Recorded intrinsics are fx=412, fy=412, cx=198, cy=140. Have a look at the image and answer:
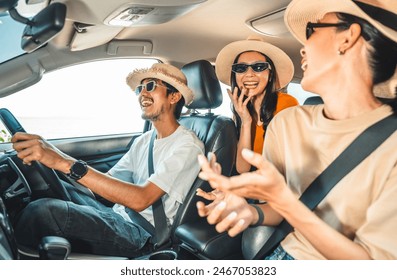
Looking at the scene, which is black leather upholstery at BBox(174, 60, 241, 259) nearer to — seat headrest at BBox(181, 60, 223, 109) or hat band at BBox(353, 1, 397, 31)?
seat headrest at BBox(181, 60, 223, 109)

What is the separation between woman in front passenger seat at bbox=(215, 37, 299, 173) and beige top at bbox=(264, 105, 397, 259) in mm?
325

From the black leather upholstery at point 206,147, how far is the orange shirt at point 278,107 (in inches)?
4.7

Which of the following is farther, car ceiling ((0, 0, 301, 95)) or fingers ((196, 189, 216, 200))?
car ceiling ((0, 0, 301, 95))

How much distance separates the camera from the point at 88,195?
4.86ft

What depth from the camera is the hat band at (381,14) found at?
0.76 m

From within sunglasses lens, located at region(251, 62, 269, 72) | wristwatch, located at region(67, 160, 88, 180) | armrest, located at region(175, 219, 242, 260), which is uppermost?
sunglasses lens, located at region(251, 62, 269, 72)

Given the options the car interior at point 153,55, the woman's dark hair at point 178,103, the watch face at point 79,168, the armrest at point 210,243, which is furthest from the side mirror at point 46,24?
the armrest at point 210,243

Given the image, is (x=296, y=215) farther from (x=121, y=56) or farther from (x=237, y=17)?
(x=121, y=56)

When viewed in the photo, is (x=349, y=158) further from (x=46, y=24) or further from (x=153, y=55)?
(x=153, y=55)

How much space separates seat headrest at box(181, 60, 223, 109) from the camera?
144 cm

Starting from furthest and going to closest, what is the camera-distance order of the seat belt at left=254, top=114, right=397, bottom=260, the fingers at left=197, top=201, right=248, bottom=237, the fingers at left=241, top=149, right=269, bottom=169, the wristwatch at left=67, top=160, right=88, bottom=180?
the wristwatch at left=67, top=160, right=88, bottom=180
the seat belt at left=254, top=114, right=397, bottom=260
the fingers at left=197, top=201, right=248, bottom=237
the fingers at left=241, top=149, right=269, bottom=169

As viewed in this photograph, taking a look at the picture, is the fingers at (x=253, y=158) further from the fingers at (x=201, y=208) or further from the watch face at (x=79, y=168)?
the watch face at (x=79, y=168)

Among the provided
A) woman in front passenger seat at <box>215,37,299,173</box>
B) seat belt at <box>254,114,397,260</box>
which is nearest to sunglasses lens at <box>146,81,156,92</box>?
woman in front passenger seat at <box>215,37,299,173</box>
